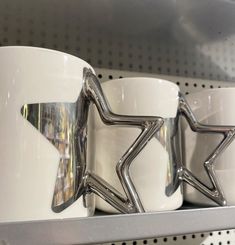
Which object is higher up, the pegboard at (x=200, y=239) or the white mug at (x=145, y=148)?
the white mug at (x=145, y=148)

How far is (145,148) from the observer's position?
0.54 metres

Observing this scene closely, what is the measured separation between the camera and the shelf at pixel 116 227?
367 mm

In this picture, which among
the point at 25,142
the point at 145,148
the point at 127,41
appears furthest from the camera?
the point at 127,41

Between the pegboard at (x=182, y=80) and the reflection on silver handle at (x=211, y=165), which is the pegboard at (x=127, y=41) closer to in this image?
the pegboard at (x=182, y=80)

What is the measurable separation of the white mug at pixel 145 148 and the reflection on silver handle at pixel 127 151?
0.04 m

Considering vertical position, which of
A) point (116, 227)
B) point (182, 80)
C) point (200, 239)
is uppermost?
point (182, 80)

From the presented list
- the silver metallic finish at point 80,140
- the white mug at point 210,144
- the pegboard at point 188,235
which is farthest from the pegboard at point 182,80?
the silver metallic finish at point 80,140

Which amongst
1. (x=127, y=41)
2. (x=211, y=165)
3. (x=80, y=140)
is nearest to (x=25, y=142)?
(x=80, y=140)

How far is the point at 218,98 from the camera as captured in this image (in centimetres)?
63

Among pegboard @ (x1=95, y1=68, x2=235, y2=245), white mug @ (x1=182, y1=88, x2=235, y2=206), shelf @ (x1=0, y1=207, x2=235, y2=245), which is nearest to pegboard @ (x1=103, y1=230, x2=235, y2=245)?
pegboard @ (x1=95, y1=68, x2=235, y2=245)

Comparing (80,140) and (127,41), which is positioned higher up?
(127,41)

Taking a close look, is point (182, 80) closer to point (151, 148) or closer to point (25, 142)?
point (151, 148)

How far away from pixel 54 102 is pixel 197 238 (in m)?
0.57

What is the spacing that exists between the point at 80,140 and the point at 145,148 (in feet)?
0.35
